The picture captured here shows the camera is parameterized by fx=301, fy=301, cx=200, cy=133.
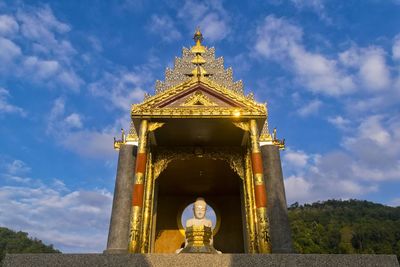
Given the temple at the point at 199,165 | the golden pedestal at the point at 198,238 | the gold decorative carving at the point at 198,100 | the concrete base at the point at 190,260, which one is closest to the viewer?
the concrete base at the point at 190,260

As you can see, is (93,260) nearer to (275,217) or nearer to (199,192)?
(275,217)

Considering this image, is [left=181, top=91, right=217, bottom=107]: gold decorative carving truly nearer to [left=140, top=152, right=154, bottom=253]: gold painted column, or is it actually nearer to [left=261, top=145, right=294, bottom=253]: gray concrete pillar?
[left=140, top=152, right=154, bottom=253]: gold painted column

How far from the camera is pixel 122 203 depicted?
14047mm

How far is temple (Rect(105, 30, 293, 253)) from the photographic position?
12.4m

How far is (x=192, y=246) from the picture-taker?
31.2 ft

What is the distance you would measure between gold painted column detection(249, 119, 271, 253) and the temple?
0.04m

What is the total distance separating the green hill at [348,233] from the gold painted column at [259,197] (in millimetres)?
47348

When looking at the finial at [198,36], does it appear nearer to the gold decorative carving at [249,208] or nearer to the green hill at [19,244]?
the gold decorative carving at [249,208]

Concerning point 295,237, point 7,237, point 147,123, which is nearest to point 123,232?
point 147,123

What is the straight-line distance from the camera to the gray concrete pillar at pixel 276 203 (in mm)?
12977

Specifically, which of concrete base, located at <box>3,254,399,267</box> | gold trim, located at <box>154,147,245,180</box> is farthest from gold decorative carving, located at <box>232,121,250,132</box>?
concrete base, located at <box>3,254,399,267</box>

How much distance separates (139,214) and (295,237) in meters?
59.2

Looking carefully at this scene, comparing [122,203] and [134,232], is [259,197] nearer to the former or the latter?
[134,232]

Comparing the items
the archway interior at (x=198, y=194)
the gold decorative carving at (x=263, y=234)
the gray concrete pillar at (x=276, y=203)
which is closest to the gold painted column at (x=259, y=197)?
the gold decorative carving at (x=263, y=234)
